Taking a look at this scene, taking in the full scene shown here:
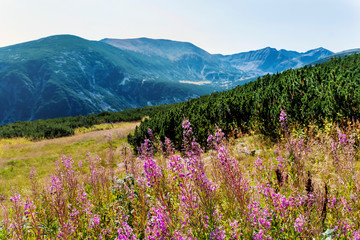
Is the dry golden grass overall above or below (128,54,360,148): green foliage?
below

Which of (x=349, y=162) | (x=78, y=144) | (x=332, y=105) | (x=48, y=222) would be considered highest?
(x=332, y=105)

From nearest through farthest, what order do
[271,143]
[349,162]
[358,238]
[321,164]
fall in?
[358,238] < [349,162] < [321,164] < [271,143]

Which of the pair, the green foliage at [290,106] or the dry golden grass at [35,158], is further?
the dry golden grass at [35,158]

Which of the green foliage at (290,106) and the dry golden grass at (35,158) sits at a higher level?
the green foliage at (290,106)

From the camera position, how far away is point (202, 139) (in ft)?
32.5

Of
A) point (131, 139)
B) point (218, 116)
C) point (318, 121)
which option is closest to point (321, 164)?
point (318, 121)

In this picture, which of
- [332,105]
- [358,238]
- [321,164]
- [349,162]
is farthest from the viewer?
[332,105]

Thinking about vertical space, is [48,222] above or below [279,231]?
below

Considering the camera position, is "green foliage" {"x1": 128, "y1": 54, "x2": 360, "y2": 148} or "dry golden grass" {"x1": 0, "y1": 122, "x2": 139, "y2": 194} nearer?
"green foliage" {"x1": 128, "y1": 54, "x2": 360, "y2": 148}

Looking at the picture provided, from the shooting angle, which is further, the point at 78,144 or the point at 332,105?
the point at 78,144

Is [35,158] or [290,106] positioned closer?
[290,106]

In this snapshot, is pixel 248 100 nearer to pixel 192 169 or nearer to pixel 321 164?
pixel 321 164

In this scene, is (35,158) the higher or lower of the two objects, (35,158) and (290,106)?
the lower

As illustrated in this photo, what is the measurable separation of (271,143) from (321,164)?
2330 millimetres
